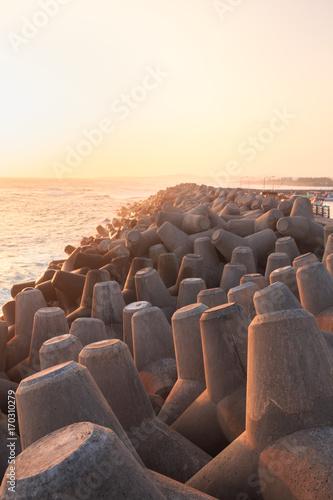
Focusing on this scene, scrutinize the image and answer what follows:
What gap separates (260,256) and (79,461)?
3.79m

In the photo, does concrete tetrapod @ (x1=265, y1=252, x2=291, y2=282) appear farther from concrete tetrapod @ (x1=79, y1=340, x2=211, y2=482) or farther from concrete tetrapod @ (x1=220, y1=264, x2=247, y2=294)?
concrete tetrapod @ (x1=79, y1=340, x2=211, y2=482)

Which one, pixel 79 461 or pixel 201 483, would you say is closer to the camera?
pixel 79 461

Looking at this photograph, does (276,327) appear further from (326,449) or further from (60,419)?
(60,419)

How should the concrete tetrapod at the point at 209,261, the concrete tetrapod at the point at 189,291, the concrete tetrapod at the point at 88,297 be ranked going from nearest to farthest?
the concrete tetrapod at the point at 189,291 < the concrete tetrapod at the point at 88,297 < the concrete tetrapod at the point at 209,261

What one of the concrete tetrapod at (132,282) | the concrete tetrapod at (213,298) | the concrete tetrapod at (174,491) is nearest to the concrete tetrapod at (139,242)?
the concrete tetrapod at (132,282)

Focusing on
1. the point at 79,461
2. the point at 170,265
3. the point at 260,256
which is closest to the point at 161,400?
the point at 79,461

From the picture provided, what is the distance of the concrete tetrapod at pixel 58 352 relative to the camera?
1824 millimetres

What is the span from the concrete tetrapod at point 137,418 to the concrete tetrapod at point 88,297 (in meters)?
2.08

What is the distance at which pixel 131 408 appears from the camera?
4.85 feet

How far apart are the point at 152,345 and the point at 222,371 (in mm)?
832

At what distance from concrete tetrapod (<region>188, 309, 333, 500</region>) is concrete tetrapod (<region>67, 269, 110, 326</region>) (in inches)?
101

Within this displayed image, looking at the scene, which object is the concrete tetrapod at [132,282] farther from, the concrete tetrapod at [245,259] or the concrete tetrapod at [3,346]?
the concrete tetrapod at [3,346]

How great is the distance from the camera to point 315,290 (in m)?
2.14

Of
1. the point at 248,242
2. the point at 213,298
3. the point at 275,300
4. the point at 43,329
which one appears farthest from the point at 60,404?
the point at 248,242
